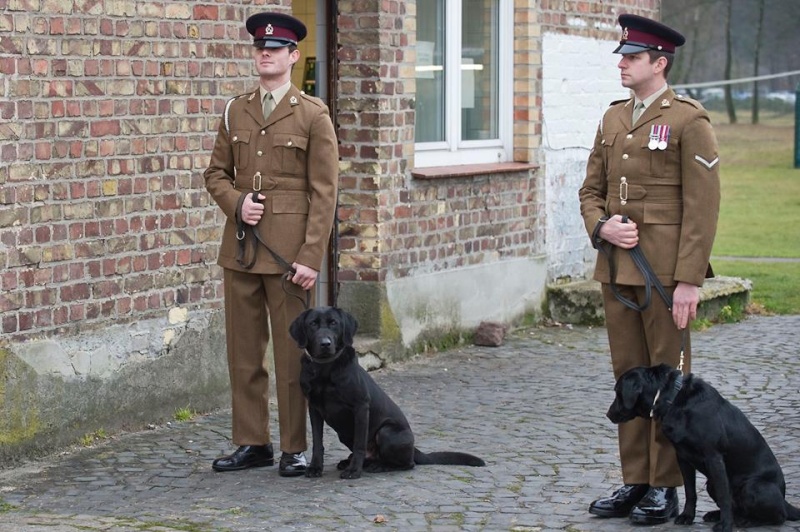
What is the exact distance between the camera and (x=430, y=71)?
37.3ft

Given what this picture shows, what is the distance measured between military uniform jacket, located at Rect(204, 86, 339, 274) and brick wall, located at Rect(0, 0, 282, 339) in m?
0.99

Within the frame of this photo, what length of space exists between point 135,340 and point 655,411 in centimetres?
328

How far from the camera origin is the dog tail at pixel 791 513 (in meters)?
6.45

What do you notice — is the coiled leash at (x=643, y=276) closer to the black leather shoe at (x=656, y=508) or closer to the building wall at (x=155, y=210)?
the black leather shoe at (x=656, y=508)

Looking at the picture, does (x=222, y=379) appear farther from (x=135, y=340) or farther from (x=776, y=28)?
(x=776, y=28)

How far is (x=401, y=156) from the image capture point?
1067cm

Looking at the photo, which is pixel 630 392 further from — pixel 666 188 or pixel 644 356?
pixel 666 188

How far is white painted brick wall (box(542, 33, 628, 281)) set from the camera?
12.5 metres

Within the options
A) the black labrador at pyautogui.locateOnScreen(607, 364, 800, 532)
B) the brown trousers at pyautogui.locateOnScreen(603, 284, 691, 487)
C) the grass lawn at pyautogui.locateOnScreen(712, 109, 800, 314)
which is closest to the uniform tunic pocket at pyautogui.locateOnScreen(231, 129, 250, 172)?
the brown trousers at pyautogui.locateOnScreen(603, 284, 691, 487)

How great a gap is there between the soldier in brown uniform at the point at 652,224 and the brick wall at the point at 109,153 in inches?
109

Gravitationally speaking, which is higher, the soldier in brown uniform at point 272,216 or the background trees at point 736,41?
the background trees at point 736,41

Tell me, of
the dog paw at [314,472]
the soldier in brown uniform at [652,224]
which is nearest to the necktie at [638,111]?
the soldier in brown uniform at [652,224]

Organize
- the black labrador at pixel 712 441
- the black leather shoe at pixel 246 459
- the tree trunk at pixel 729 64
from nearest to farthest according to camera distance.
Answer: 1. the black labrador at pixel 712 441
2. the black leather shoe at pixel 246 459
3. the tree trunk at pixel 729 64

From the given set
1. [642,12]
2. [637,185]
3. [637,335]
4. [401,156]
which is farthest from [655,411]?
[642,12]
